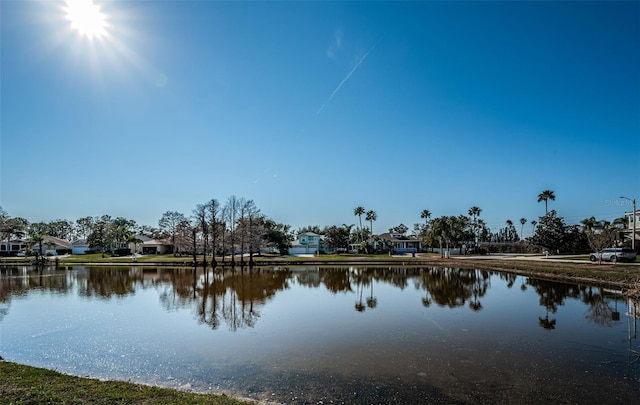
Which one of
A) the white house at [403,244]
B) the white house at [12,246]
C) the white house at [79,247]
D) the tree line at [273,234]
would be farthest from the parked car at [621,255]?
the white house at [79,247]

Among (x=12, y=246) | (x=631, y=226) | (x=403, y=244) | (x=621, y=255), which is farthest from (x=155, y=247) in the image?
(x=631, y=226)

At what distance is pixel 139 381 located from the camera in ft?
35.0

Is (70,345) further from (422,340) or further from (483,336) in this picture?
(483,336)

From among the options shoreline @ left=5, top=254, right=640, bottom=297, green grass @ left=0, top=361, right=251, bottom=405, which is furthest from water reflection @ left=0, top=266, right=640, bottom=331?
green grass @ left=0, top=361, right=251, bottom=405

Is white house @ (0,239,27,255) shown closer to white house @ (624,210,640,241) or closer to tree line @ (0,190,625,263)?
tree line @ (0,190,625,263)

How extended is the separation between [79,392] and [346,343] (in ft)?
30.6

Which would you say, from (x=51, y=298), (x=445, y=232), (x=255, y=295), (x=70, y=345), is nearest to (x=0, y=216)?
(x=51, y=298)

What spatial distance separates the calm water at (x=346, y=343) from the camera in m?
10.4

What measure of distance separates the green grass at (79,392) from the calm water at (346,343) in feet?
4.69

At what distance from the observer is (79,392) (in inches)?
336

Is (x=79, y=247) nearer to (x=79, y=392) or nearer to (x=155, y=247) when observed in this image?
(x=155, y=247)

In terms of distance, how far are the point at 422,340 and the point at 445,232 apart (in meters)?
60.1

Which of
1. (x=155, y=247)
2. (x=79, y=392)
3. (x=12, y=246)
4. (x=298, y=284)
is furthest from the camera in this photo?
(x=155, y=247)

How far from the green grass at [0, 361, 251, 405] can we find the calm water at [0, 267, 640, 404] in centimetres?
143
